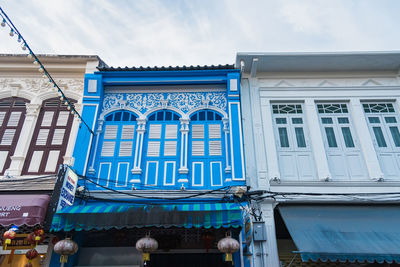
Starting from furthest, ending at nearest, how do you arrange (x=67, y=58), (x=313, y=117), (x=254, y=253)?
(x=67, y=58) → (x=313, y=117) → (x=254, y=253)

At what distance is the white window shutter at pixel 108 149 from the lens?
7547mm

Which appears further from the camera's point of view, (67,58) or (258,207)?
(67,58)

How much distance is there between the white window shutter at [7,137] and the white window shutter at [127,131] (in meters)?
3.06

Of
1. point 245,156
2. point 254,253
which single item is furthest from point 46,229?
point 245,156

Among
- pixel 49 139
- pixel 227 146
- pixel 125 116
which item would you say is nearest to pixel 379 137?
pixel 227 146

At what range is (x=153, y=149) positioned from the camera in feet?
25.0

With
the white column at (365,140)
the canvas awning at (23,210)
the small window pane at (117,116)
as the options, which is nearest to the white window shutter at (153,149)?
the small window pane at (117,116)

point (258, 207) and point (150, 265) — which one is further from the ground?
point (258, 207)

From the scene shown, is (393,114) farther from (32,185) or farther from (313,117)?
(32,185)

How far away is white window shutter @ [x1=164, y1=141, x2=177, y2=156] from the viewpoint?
754 centimetres

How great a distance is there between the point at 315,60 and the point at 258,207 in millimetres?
4789

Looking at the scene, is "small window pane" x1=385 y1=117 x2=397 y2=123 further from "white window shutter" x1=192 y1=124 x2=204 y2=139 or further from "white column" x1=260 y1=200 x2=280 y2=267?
"white window shutter" x1=192 y1=124 x2=204 y2=139

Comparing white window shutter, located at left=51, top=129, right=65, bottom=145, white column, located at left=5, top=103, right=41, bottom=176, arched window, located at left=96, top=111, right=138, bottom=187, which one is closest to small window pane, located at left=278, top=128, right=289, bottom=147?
arched window, located at left=96, top=111, right=138, bottom=187

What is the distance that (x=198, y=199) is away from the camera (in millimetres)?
6809
